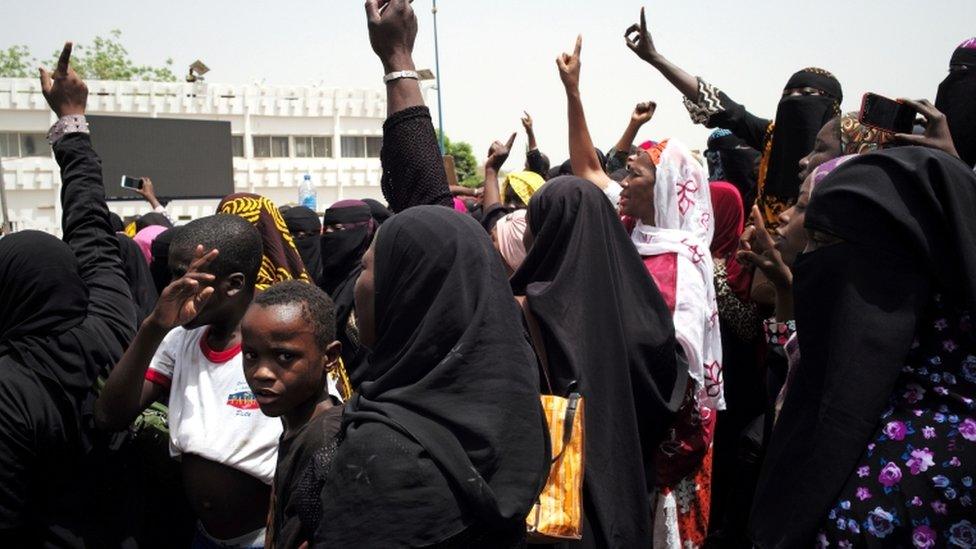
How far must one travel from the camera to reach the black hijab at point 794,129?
4422mm

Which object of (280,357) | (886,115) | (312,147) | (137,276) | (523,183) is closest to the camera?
(280,357)

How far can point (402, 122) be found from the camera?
9.05ft

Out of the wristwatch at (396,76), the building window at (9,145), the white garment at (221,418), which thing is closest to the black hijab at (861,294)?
the wristwatch at (396,76)

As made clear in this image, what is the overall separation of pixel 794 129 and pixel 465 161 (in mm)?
45544

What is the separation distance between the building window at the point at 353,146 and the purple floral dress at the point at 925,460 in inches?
1703

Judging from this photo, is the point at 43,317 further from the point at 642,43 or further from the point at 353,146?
the point at 353,146

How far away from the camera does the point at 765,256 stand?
3.40 meters

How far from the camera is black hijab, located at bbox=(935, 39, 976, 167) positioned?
11.3 ft

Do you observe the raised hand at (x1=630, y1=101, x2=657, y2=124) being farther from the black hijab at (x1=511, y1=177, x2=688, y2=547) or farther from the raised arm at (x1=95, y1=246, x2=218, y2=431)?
the raised arm at (x1=95, y1=246, x2=218, y2=431)

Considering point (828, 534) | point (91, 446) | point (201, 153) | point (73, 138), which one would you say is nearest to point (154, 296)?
point (73, 138)

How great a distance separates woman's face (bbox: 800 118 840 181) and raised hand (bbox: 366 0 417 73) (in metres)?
1.90

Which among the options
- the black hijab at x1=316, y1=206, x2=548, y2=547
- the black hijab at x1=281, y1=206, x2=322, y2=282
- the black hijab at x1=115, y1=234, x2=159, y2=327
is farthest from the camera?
the black hijab at x1=281, y1=206, x2=322, y2=282

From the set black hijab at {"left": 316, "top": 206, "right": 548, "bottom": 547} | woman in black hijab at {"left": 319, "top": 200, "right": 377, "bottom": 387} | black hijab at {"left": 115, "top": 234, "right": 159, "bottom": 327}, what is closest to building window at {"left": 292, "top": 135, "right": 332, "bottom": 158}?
woman in black hijab at {"left": 319, "top": 200, "right": 377, "bottom": 387}

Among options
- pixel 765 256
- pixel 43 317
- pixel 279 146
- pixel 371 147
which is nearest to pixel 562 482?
pixel 765 256
